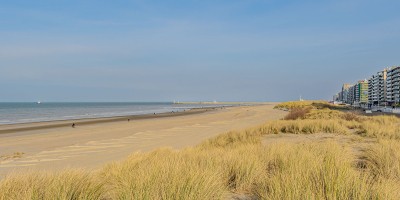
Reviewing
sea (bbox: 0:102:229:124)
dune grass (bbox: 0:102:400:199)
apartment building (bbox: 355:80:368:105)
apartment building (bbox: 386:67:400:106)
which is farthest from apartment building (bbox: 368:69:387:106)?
dune grass (bbox: 0:102:400:199)

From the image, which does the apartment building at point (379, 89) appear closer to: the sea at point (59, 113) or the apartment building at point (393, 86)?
the apartment building at point (393, 86)

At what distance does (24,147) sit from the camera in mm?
14273

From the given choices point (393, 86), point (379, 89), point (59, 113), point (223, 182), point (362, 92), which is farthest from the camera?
point (362, 92)

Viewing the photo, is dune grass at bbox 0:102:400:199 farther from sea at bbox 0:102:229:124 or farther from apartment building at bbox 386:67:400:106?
apartment building at bbox 386:67:400:106

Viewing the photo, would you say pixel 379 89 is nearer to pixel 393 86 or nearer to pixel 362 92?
pixel 393 86

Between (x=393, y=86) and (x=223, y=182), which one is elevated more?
(x=393, y=86)

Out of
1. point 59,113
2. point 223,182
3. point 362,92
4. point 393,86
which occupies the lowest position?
point 59,113

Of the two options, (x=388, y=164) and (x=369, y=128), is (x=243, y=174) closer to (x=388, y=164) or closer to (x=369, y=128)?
(x=388, y=164)

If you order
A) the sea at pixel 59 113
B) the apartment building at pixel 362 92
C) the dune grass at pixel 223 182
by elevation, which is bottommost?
the sea at pixel 59 113

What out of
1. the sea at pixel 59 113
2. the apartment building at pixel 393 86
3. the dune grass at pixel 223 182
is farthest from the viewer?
the apartment building at pixel 393 86

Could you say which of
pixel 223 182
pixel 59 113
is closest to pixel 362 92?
pixel 59 113

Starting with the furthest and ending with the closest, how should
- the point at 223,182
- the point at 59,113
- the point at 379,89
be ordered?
the point at 379,89 → the point at 59,113 → the point at 223,182

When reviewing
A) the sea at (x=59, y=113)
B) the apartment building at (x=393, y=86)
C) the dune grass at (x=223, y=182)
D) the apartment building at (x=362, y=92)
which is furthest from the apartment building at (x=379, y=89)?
the dune grass at (x=223, y=182)

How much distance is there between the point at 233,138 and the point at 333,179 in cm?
809
